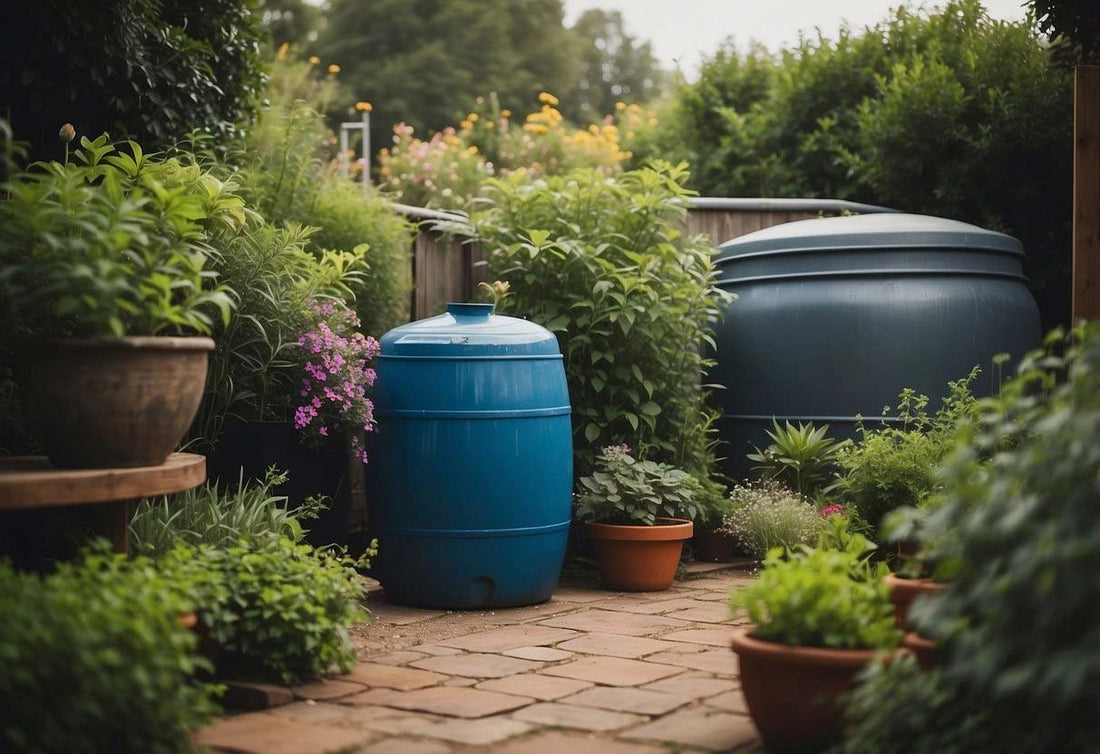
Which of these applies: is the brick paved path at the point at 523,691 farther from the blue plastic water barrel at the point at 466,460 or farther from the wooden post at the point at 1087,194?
the wooden post at the point at 1087,194

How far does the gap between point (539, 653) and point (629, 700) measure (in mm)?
573

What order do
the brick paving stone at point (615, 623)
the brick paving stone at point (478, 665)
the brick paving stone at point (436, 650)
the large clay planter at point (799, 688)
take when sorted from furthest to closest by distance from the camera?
the brick paving stone at point (615, 623)
the brick paving stone at point (436, 650)
the brick paving stone at point (478, 665)
the large clay planter at point (799, 688)

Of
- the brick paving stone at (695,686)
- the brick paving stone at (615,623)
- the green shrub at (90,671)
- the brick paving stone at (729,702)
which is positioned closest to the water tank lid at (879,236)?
the brick paving stone at (615,623)

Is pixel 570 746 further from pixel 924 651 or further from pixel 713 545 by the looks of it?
pixel 713 545

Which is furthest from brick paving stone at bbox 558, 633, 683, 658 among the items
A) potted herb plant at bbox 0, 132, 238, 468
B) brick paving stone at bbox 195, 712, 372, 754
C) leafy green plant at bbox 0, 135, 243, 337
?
leafy green plant at bbox 0, 135, 243, 337

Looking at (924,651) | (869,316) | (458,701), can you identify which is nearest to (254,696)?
(458,701)

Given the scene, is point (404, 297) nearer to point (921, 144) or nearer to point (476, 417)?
point (476, 417)

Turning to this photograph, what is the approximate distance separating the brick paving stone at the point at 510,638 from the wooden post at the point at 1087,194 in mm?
2366

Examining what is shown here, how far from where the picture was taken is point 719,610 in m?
4.11

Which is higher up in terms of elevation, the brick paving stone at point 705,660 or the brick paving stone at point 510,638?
the brick paving stone at point 705,660

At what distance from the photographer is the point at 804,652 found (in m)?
2.36

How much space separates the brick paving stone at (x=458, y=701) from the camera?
2.77 metres

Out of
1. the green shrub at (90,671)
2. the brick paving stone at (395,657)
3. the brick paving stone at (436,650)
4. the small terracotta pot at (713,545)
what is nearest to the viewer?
the green shrub at (90,671)

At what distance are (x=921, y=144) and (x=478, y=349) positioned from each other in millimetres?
3325
